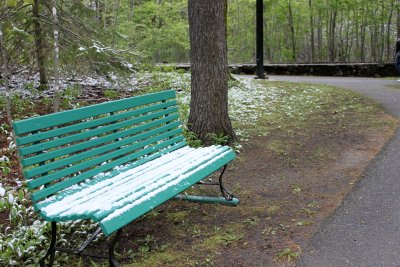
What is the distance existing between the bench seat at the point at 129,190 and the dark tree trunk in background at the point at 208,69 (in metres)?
1.86

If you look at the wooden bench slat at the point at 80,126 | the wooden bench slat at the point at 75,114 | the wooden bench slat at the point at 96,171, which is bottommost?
the wooden bench slat at the point at 96,171

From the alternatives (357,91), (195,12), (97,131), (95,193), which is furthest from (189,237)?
(357,91)

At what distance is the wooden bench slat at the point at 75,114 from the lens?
→ 3.10 meters

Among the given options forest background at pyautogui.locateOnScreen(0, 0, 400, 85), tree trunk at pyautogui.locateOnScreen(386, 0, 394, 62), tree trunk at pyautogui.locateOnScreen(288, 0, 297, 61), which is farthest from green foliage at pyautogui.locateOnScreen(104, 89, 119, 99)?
tree trunk at pyautogui.locateOnScreen(288, 0, 297, 61)

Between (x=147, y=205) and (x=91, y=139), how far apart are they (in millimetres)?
975

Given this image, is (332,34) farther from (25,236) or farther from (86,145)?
(25,236)

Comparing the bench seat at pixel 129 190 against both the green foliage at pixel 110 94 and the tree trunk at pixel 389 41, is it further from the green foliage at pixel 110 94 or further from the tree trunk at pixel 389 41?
the tree trunk at pixel 389 41

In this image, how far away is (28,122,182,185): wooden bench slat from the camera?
3201 millimetres

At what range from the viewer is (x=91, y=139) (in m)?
3.86

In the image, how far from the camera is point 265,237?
3.74 metres

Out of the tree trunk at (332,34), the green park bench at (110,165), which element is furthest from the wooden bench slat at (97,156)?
the tree trunk at (332,34)

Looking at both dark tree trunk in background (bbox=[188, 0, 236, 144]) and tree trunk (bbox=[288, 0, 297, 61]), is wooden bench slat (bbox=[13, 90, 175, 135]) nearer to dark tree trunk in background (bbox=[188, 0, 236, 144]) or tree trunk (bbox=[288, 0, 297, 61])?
dark tree trunk in background (bbox=[188, 0, 236, 144])

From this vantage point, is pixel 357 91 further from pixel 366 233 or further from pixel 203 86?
pixel 366 233

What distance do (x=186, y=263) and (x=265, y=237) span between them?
775 mm
